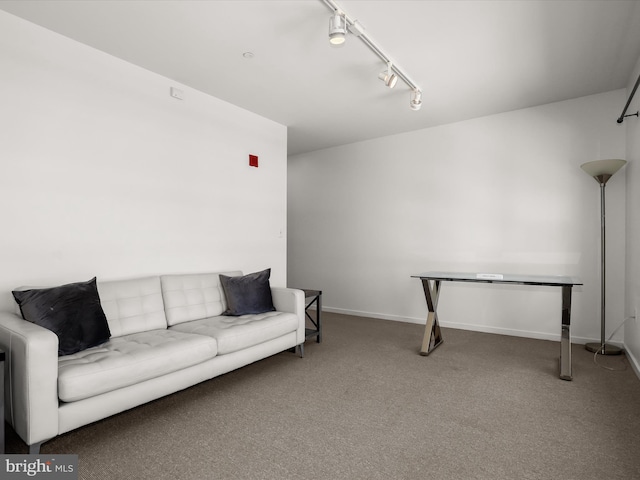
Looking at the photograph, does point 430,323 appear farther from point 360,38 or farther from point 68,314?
point 68,314

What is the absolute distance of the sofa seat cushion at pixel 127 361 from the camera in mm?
1913

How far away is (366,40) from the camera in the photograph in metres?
2.79

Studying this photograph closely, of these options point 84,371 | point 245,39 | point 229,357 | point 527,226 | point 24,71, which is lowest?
point 229,357

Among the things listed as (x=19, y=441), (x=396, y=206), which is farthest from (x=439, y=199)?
(x=19, y=441)

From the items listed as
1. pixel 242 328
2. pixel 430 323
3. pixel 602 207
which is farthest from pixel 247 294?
pixel 602 207

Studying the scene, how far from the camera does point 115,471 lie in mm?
1762

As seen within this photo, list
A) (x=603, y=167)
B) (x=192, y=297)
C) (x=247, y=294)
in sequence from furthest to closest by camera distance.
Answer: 1. (x=603, y=167)
2. (x=247, y=294)
3. (x=192, y=297)

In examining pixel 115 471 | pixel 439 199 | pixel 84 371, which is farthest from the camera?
pixel 439 199

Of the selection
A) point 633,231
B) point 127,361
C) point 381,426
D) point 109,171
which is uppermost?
point 109,171

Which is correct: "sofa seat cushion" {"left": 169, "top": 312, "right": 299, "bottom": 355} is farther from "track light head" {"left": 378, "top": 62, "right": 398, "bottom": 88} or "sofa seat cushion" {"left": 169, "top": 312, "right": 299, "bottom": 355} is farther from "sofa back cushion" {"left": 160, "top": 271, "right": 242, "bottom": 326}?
"track light head" {"left": 378, "top": 62, "right": 398, "bottom": 88}

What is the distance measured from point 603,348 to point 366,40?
3642mm

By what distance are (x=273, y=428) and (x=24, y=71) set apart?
2934 millimetres

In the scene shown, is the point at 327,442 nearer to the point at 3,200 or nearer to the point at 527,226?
the point at 3,200

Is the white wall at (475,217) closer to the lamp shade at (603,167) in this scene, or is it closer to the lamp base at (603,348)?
the lamp base at (603,348)
